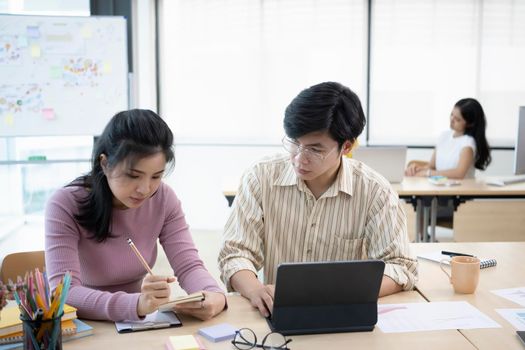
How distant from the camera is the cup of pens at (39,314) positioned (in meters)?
1.22

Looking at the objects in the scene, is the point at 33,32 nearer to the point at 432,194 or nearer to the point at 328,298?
the point at 432,194

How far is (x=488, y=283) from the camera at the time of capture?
1.89 meters

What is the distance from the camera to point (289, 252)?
6.60ft

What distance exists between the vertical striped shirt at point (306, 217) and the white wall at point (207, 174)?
3.86m

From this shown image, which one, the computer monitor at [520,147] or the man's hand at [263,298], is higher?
the computer monitor at [520,147]

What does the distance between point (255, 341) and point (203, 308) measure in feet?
0.67

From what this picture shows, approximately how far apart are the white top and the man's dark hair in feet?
9.64

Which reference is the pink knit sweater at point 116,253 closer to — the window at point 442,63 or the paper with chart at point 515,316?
the paper with chart at point 515,316

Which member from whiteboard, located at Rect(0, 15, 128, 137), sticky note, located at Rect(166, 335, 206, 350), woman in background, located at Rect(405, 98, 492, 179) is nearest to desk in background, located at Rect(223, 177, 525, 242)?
woman in background, located at Rect(405, 98, 492, 179)

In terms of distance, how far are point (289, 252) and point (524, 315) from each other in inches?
29.0

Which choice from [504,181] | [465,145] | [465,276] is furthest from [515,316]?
[465,145]

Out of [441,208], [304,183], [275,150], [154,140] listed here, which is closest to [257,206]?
[304,183]

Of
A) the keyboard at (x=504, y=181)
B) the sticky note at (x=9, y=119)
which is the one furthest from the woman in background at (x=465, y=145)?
the sticky note at (x=9, y=119)

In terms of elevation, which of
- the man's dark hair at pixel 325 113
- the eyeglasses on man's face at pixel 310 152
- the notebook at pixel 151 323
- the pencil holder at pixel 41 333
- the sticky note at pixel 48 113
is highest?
the man's dark hair at pixel 325 113
